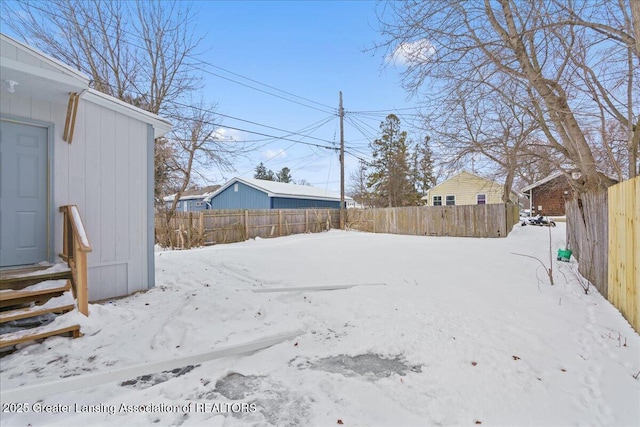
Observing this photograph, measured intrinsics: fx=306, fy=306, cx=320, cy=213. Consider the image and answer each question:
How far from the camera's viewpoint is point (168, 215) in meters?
12.1

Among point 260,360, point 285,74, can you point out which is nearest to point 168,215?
point 285,74

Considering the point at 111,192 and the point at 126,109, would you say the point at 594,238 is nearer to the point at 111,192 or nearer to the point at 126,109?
the point at 111,192

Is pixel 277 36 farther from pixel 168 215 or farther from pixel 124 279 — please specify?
pixel 124 279

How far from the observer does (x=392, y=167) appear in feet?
84.6

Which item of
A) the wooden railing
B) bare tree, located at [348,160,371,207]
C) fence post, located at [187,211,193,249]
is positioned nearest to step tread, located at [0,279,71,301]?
the wooden railing

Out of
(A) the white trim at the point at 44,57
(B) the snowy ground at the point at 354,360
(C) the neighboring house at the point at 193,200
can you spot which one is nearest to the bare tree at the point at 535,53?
(B) the snowy ground at the point at 354,360

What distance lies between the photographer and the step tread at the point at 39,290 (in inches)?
117

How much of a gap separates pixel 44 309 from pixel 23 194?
1540 millimetres

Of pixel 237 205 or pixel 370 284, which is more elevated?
pixel 237 205

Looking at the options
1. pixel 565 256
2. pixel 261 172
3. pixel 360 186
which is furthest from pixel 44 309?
pixel 261 172

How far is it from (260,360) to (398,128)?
26.4 m

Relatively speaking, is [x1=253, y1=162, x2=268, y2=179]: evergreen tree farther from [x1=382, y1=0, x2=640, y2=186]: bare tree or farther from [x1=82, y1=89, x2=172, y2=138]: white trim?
[x1=382, y1=0, x2=640, y2=186]: bare tree

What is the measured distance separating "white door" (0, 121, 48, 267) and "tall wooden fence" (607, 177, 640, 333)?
653 centimetres

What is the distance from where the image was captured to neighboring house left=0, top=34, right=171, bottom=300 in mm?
3443
